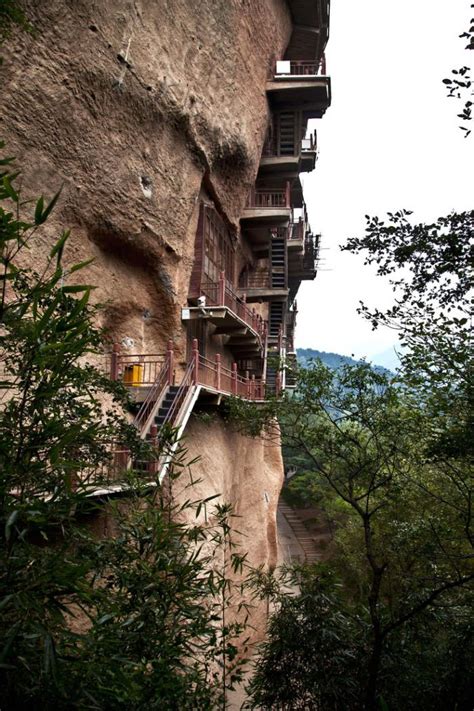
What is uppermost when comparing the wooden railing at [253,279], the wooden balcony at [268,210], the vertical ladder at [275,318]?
the wooden balcony at [268,210]

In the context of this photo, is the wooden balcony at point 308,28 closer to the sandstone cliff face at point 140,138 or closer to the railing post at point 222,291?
the sandstone cliff face at point 140,138

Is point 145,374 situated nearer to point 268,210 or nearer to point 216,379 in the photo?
point 216,379

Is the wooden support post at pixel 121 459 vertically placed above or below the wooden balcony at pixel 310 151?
below

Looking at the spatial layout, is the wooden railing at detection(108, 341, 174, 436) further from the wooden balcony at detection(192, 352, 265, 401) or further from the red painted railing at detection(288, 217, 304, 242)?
the red painted railing at detection(288, 217, 304, 242)

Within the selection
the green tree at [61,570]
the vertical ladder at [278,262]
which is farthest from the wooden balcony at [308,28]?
the green tree at [61,570]

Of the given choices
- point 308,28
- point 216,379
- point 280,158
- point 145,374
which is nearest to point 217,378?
point 216,379

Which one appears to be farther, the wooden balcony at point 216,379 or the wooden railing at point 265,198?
the wooden railing at point 265,198

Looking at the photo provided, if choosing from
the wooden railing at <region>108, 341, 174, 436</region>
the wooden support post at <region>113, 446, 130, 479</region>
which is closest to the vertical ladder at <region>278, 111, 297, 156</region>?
the wooden railing at <region>108, 341, 174, 436</region>

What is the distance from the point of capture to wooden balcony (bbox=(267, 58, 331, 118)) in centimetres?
1759

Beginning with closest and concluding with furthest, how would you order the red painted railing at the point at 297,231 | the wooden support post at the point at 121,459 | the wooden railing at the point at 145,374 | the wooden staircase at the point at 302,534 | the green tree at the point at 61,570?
the green tree at the point at 61,570, the wooden support post at the point at 121,459, the wooden railing at the point at 145,374, the red painted railing at the point at 297,231, the wooden staircase at the point at 302,534

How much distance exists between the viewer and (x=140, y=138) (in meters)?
10.9

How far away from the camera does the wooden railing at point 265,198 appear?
691 inches

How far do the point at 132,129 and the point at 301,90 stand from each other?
9.87 m

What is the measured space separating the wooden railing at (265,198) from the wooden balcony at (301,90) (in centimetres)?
336
